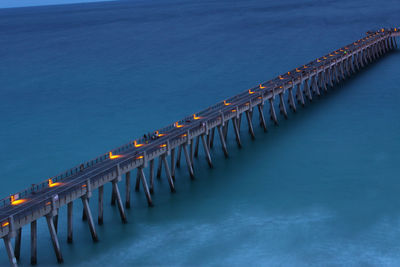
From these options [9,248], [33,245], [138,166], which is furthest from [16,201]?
[138,166]

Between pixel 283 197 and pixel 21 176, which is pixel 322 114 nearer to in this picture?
pixel 283 197

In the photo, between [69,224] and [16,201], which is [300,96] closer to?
[69,224]

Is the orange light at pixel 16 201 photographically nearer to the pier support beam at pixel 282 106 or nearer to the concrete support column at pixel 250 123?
the concrete support column at pixel 250 123

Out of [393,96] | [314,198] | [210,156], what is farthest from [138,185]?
[393,96]

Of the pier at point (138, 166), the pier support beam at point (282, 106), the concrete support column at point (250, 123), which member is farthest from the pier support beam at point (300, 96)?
the concrete support column at point (250, 123)

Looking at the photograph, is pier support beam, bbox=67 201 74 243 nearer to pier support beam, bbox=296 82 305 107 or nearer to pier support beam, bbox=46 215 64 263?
pier support beam, bbox=46 215 64 263

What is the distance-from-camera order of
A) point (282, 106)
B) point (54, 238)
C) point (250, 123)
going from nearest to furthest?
point (54, 238) → point (250, 123) → point (282, 106)
